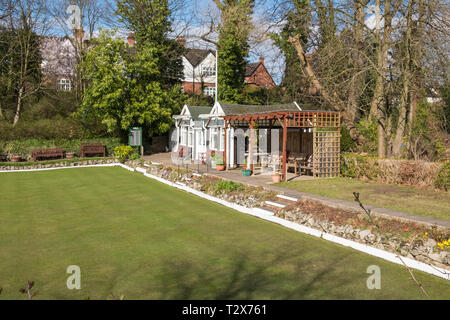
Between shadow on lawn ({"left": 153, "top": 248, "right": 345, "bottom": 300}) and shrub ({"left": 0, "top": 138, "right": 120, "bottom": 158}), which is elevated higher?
shrub ({"left": 0, "top": 138, "right": 120, "bottom": 158})

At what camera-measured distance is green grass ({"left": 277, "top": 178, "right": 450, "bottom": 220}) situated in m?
8.88

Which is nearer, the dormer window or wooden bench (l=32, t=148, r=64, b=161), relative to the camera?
wooden bench (l=32, t=148, r=64, b=161)

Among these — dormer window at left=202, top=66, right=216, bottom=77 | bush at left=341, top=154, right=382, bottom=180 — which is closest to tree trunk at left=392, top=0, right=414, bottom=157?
bush at left=341, top=154, right=382, bottom=180

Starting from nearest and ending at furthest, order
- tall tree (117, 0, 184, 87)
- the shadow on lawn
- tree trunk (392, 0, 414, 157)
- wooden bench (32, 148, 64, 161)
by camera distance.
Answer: the shadow on lawn
tree trunk (392, 0, 414, 157)
wooden bench (32, 148, 64, 161)
tall tree (117, 0, 184, 87)

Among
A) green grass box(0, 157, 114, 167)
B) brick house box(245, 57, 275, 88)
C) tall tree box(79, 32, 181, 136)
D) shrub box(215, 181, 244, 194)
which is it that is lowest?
shrub box(215, 181, 244, 194)

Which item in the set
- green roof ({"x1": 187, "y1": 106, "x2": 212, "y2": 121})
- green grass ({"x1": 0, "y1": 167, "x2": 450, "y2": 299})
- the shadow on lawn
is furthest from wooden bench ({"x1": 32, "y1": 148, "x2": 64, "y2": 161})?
the shadow on lawn

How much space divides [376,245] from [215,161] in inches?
451

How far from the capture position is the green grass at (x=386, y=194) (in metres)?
8.88

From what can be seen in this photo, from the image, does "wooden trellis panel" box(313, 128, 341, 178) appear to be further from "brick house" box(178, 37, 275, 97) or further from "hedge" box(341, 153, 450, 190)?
"brick house" box(178, 37, 275, 97)

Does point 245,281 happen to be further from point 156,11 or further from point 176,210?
point 156,11

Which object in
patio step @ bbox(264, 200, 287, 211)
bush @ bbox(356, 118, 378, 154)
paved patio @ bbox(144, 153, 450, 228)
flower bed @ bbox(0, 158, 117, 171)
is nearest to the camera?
paved patio @ bbox(144, 153, 450, 228)

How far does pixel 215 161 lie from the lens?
59.3ft

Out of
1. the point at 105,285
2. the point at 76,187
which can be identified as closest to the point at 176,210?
the point at 105,285

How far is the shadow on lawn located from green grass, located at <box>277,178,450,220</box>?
398cm
